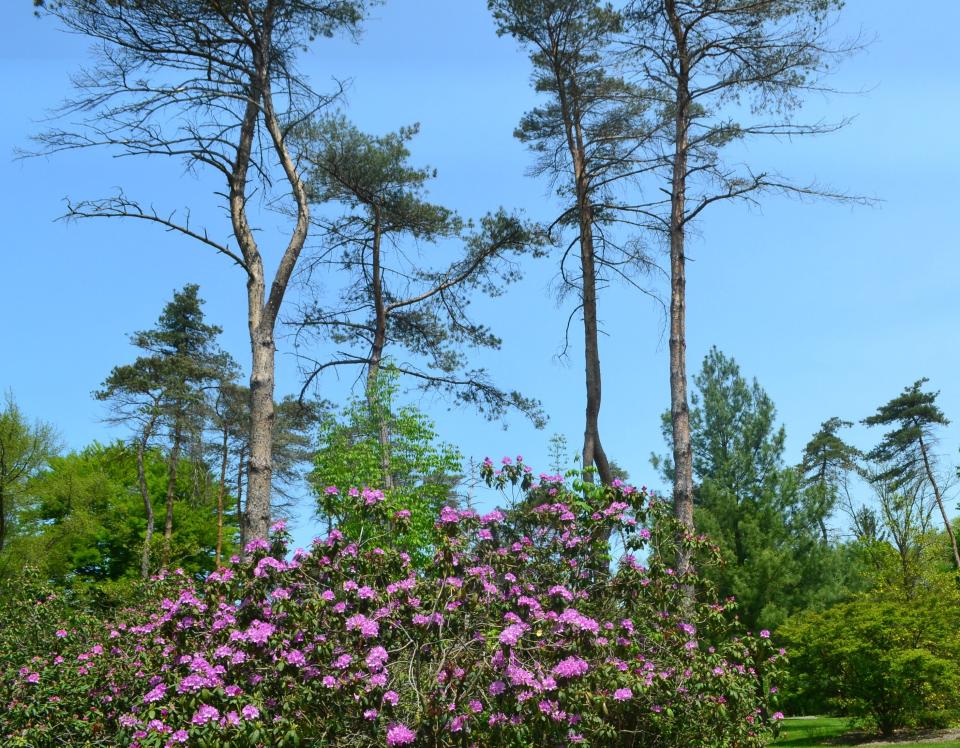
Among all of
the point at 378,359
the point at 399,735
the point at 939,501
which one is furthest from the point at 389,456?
the point at 939,501

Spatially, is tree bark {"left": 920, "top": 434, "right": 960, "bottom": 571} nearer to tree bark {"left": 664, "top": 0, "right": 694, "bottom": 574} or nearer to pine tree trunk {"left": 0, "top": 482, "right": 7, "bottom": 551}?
tree bark {"left": 664, "top": 0, "right": 694, "bottom": 574}

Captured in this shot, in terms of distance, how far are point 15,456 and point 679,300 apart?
17.4 metres

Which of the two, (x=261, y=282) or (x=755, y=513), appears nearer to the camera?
(x=261, y=282)

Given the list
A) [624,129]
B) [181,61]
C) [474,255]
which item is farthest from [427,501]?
[181,61]

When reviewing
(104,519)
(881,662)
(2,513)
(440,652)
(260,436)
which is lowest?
(881,662)

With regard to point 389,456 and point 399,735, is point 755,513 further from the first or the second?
point 399,735

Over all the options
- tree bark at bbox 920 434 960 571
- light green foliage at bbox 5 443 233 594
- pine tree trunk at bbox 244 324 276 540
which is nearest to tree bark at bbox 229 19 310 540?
pine tree trunk at bbox 244 324 276 540

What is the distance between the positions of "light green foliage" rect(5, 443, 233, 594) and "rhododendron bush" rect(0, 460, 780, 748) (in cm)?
1778

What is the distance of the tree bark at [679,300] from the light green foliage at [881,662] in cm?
341

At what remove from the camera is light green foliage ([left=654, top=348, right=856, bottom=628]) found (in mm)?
15562

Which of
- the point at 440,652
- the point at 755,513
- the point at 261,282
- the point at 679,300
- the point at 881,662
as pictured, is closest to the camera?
the point at 440,652

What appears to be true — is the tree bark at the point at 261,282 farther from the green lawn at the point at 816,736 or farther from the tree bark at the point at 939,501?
the tree bark at the point at 939,501

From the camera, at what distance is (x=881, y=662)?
483 inches

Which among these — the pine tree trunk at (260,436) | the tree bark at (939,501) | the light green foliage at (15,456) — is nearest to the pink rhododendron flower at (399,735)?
the pine tree trunk at (260,436)
